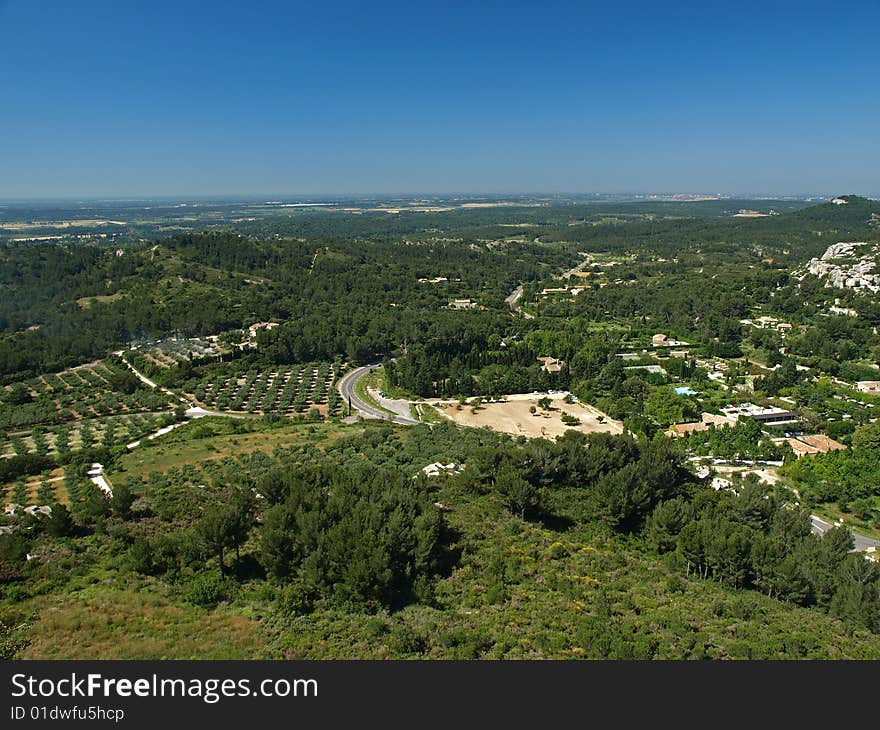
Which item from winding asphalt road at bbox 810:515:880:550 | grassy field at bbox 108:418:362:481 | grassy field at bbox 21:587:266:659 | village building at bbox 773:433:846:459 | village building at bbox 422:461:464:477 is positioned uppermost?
grassy field at bbox 21:587:266:659

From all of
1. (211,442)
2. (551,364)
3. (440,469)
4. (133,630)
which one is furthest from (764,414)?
(133,630)

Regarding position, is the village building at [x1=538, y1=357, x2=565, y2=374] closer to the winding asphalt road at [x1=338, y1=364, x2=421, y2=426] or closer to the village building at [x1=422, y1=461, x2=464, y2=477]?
the winding asphalt road at [x1=338, y1=364, x2=421, y2=426]

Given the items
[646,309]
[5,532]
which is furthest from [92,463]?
[646,309]

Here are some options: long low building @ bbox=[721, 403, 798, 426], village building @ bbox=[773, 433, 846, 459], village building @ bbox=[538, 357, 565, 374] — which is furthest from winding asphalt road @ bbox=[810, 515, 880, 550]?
village building @ bbox=[538, 357, 565, 374]

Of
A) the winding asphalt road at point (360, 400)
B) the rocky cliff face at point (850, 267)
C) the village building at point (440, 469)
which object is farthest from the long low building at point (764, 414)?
the rocky cliff face at point (850, 267)

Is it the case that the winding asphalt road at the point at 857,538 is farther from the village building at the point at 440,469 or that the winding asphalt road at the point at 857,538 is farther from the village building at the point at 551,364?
the village building at the point at 551,364

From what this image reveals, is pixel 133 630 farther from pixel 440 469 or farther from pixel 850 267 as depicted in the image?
pixel 850 267
